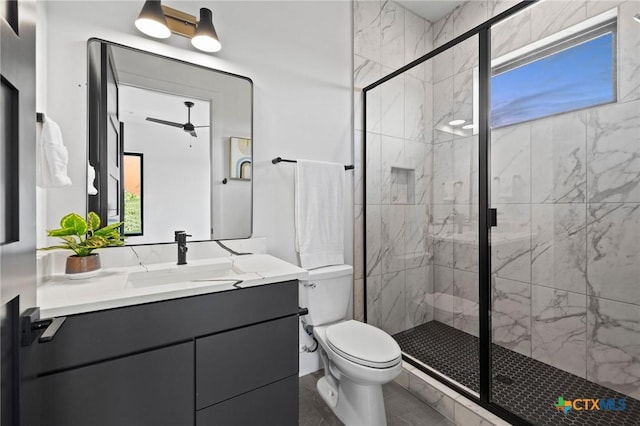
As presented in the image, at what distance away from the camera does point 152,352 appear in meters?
0.99

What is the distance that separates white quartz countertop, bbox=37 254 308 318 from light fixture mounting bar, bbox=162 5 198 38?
1181mm

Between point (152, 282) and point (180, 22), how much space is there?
1.29 meters

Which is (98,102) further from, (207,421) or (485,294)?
(485,294)

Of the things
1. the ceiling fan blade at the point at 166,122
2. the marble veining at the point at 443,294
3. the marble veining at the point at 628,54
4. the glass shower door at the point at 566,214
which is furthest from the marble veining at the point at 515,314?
the ceiling fan blade at the point at 166,122

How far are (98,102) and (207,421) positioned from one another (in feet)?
4.69

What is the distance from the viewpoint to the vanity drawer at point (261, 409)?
111 cm

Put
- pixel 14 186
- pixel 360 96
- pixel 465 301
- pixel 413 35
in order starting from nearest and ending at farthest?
1. pixel 14 186
2. pixel 465 301
3. pixel 360 96
4. pixel 413 35

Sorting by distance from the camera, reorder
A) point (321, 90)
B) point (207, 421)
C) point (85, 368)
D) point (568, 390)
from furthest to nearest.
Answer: point (321, 90) < point (568, 390) < point (207, 421) < point (85, 368)

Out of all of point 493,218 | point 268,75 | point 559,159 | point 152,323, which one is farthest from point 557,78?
point 152,323

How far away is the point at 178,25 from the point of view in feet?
5.03

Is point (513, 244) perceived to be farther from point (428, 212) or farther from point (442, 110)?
point (442, 110)

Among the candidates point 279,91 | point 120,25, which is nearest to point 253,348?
point 279,91

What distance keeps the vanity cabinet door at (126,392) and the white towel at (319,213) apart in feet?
3.11

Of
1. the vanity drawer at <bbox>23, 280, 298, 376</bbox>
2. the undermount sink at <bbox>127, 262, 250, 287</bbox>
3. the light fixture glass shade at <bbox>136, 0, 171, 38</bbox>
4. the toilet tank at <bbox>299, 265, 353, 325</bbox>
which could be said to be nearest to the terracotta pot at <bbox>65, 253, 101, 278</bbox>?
the undermount sink at <bbox>127, 262, 250, 287</bbox>
